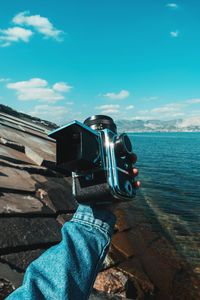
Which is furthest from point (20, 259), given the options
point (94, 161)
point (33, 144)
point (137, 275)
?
point (33, 144)

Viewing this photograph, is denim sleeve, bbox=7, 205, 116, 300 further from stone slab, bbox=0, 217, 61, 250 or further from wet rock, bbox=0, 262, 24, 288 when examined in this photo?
stone slab, bbox=0, 217, 61, 250

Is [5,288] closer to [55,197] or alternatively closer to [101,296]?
[101,296]

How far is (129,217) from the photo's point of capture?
22.2 ft

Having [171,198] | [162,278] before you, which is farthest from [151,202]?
[162,278]

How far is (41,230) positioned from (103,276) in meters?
1.09

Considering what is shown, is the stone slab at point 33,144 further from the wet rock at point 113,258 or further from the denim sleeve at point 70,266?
the denim sleeve at point 70,266

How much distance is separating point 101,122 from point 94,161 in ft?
1.66

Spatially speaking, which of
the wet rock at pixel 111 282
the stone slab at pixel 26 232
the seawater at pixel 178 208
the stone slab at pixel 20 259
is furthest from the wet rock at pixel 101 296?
the seawater at pixel 178 208

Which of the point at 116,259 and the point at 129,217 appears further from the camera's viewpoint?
the point at 129,217

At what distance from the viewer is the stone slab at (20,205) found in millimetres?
2448

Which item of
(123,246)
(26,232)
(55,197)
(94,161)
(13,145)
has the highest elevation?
(13,145)

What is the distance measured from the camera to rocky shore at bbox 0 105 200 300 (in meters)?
1.97

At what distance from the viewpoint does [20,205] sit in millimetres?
2633

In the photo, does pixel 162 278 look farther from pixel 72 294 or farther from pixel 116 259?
pixel 72 294
